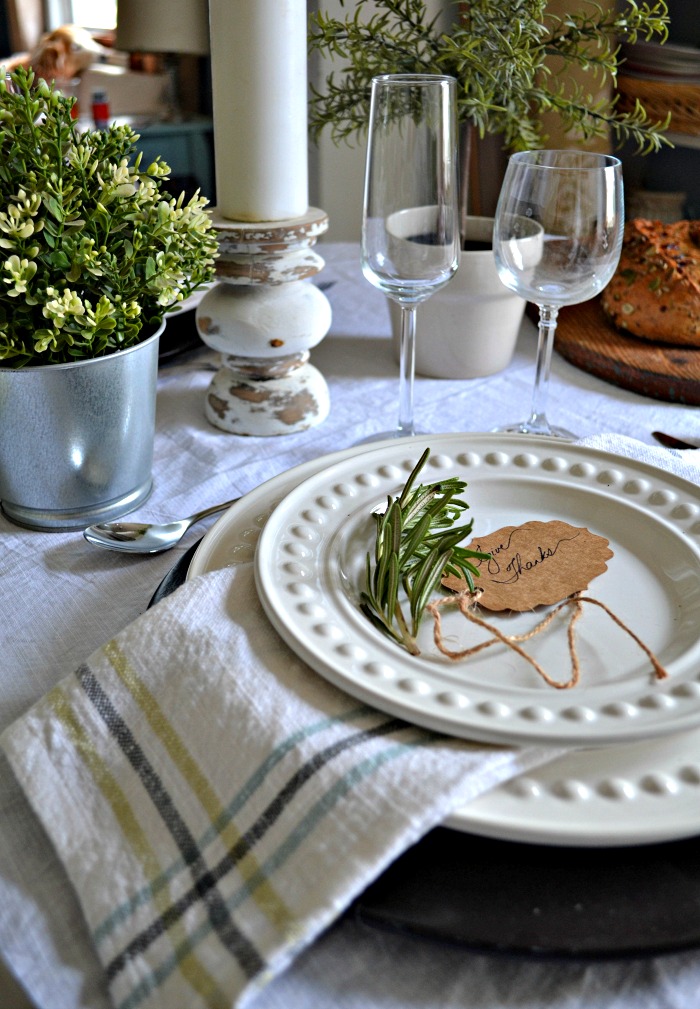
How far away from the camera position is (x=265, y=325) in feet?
2.30

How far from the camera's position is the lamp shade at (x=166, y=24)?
0.92m

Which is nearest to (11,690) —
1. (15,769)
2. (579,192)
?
(15,769)

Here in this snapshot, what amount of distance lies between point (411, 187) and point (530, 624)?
33 cm

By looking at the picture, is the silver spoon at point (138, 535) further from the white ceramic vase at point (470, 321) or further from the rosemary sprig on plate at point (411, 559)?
the white ceramic vase at point (470, 321)

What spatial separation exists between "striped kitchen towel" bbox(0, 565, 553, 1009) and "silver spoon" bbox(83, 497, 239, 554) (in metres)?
0.16

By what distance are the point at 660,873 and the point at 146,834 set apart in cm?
18

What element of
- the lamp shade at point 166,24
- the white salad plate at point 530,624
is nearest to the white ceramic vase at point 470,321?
the white salad plate at point 530,624

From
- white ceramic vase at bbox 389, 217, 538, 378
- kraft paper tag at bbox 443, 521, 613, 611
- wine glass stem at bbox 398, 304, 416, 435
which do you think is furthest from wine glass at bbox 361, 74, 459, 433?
kraft paper tag at bbox 443, 521, 613, 611

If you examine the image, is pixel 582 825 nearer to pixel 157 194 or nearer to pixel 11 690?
pixel 11 690

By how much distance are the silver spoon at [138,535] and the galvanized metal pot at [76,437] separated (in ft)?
0.11

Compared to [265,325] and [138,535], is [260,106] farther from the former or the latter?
[138,535]

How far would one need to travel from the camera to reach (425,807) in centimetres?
30

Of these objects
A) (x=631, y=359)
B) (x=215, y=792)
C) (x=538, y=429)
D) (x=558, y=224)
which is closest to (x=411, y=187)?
(x=558, y=224)

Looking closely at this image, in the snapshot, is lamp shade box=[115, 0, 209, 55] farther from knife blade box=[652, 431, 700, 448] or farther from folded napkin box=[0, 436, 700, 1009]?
folded napkin box=[0, 436, 700, 1009]
